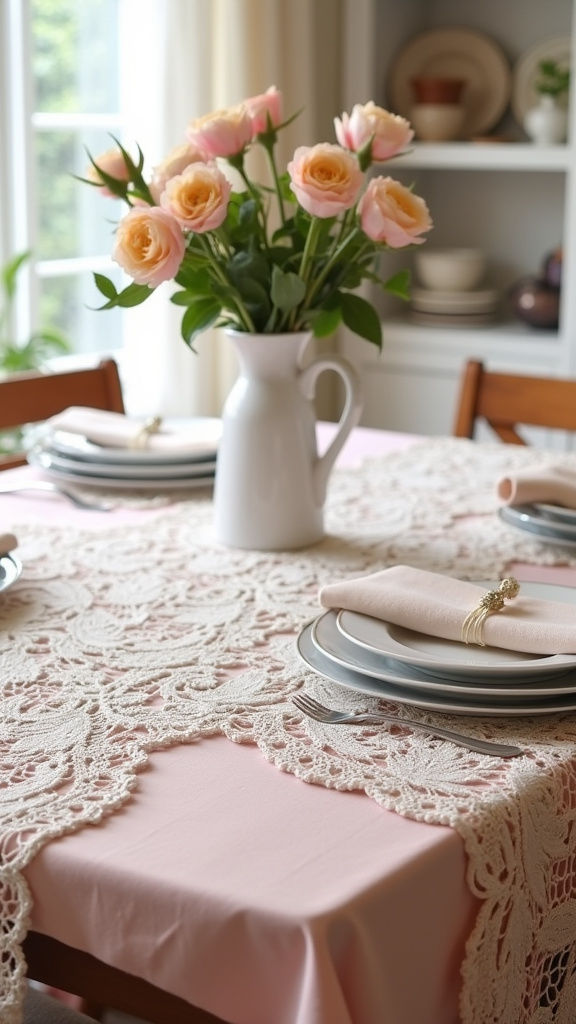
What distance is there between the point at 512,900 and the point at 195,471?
86 cm

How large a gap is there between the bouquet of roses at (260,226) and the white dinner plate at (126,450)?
0.95 ft

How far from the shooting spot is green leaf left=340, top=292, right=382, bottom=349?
1.28 meters

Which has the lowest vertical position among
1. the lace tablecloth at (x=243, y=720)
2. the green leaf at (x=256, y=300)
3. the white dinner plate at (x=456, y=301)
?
the lace tablecloth at (x=243, y=720)

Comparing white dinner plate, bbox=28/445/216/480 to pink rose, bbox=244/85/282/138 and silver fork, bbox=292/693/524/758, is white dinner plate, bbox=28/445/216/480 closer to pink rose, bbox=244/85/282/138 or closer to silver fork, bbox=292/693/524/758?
pink rose, bbox=244/85/282/138

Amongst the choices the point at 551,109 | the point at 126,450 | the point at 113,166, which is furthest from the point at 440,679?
the point at 551,109

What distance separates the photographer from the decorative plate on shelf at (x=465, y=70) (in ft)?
11.1

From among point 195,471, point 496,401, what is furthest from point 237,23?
point 195,471

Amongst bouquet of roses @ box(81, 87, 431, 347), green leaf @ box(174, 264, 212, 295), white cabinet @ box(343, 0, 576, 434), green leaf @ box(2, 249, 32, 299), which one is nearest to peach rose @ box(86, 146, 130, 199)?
bouquet of roses @ box(81, 87, 431, 347)

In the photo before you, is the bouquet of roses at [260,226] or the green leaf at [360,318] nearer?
the bouquet of roses at [260,226]

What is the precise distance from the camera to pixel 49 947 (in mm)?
745

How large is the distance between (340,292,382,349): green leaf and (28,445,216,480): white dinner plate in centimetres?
33

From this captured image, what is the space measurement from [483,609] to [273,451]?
37 centimetres

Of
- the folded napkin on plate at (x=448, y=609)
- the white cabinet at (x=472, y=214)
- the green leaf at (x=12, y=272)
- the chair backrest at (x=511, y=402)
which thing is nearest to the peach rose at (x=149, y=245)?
the folded napkin on plate at (x=448, y=609)

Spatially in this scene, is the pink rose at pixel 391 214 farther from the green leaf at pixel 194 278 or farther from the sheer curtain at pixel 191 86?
the sheer curtain at pixel 191 86
